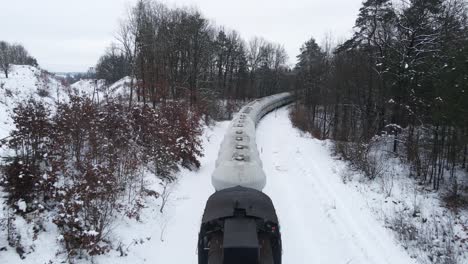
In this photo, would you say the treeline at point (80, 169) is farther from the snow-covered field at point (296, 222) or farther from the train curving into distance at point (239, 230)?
the train curving into distance at point (239, 230)

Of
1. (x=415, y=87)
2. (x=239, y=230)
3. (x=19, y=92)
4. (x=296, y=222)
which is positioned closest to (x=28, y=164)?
(x=239, y=230)

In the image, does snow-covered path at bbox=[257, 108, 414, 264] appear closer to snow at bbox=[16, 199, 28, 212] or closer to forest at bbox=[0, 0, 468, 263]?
forest at bbox=[0, 0, 468, 263]

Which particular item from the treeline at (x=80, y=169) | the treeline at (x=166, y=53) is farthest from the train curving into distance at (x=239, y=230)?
the treeline at (x=166, y=53)

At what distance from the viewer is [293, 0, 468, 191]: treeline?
13734 mm

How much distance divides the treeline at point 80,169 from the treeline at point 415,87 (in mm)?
9858

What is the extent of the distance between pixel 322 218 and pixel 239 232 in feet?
18.1

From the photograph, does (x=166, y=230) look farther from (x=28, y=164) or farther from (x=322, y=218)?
(x=322, y=218)

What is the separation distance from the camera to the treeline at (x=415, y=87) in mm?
13734

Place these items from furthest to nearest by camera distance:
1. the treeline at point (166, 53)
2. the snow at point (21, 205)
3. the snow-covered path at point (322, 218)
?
the treeline at point (166, 53)
the snow-covered path at point (322, 218)
the snow at point (21, 205)

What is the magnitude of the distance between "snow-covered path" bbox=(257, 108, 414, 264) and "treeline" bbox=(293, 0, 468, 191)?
8.39 feet

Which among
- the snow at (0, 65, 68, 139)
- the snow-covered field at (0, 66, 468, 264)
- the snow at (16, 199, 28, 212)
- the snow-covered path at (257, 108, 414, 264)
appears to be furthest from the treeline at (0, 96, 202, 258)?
the snow-covered path at (257, 108, 414, 264)

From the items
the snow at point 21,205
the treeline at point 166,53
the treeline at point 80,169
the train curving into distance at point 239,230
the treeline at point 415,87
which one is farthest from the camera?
the treeline at point 166,53

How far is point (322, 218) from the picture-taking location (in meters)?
9.52

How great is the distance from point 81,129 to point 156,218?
3.61 m
